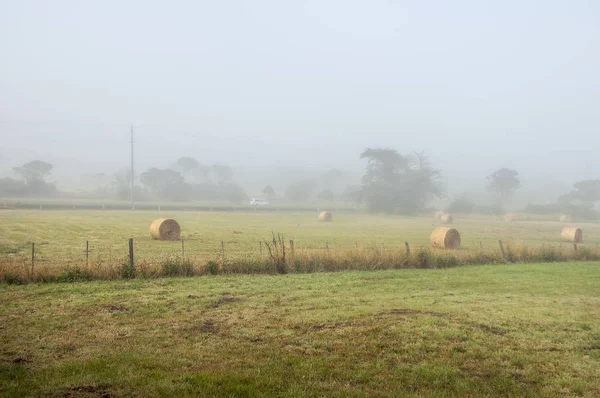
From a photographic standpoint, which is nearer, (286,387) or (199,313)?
(286,387)

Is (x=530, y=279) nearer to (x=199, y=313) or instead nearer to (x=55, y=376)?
(x=199, y=313)

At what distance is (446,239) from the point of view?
28.9 meters

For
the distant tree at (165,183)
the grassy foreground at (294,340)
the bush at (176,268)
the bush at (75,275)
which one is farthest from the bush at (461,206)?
the bush at (75,275)

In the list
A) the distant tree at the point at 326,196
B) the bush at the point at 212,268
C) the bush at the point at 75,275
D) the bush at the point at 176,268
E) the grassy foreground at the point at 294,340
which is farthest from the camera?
the distant tree at the point at 326,196

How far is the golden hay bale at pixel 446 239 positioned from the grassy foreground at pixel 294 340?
537 inches

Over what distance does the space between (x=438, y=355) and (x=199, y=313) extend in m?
5.65

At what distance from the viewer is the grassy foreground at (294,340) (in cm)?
648

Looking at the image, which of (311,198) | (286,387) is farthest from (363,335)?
(311,198)

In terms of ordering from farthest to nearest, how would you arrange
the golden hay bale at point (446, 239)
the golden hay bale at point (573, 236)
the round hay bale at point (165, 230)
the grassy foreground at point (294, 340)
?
the golden hay bale at point (573, 236), the round hay bale at point (165, 230), the golden hay bale at point (446, 239), the grassy foreground at point (294, 340)

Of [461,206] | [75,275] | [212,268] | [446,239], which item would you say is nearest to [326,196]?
Answer: [461,206]

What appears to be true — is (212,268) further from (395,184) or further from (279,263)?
(395,184)

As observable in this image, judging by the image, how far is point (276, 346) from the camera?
836 centimetres

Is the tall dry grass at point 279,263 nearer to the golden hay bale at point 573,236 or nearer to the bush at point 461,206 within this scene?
the golden hay bale at point 573,236

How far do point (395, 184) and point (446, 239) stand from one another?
222 feet
